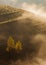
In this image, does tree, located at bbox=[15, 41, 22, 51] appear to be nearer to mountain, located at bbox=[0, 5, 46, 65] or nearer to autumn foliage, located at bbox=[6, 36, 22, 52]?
autumn foliage, located at bbox=[6, 36, 22, 52]

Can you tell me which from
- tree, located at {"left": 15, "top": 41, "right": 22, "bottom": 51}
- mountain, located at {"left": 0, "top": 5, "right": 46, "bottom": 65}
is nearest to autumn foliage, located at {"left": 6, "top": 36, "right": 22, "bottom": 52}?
tree, located at {"left": 15, "top": 41, "right": 22, "bottom": 51}

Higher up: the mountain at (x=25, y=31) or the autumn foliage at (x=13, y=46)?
the mountain at (x=25, y=31)

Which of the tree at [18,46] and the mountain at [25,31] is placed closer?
the tree at [18,46]

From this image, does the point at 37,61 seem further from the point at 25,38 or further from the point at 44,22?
the point at 44,22

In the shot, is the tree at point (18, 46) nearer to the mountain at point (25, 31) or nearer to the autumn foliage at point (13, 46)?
the autumn foliage at point (13, 46)

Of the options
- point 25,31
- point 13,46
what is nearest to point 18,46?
point 13,46

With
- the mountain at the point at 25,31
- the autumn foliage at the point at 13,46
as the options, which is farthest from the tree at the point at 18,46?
the mountain at the point at 25,31

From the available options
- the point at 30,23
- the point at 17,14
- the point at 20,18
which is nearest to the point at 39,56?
the point at 30,23

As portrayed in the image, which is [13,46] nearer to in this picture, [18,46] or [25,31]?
[18,46]

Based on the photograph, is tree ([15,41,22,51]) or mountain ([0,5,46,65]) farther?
mountain ([0,5,46,65])
